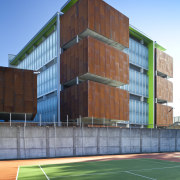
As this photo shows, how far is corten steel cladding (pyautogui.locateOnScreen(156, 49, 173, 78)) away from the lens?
6588 centimetres

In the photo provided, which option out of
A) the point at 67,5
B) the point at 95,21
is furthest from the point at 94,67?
the point at 67,5

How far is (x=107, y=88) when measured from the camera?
43.9 metres

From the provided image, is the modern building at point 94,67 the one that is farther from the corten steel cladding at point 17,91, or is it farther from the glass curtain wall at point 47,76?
the corten steel cladding at point 17,91

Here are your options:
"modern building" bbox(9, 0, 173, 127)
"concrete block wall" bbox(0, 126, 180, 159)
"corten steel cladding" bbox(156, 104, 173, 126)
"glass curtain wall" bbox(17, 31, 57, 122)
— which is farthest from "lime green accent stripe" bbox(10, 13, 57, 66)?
"corten steel cladding" bbox(156, 104, 173, 126)

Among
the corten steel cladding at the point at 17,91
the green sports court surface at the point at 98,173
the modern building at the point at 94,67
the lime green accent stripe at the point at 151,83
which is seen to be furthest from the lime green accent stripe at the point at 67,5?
the green sports court surface at the point at 98,173

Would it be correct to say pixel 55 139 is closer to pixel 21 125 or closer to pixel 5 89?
pixel 21 125

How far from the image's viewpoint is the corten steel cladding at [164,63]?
6588cm

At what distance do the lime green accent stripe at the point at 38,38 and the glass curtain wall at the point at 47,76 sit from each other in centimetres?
149

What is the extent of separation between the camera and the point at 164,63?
68.4 metres

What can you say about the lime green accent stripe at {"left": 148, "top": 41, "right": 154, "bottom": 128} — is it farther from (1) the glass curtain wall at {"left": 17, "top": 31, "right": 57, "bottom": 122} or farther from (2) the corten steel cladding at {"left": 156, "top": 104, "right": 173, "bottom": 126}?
(1) the glass curtain wall at {"left": 17, "top": 31, "right": 57, "bottom": 122}

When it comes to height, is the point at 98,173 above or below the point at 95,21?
below

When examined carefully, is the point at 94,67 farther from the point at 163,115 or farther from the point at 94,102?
the point at 163,115

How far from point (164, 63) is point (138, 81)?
44.7 feet

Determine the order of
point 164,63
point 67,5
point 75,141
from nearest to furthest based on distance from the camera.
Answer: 1. point 75,141
2. point 67,5
3. point 164,63
